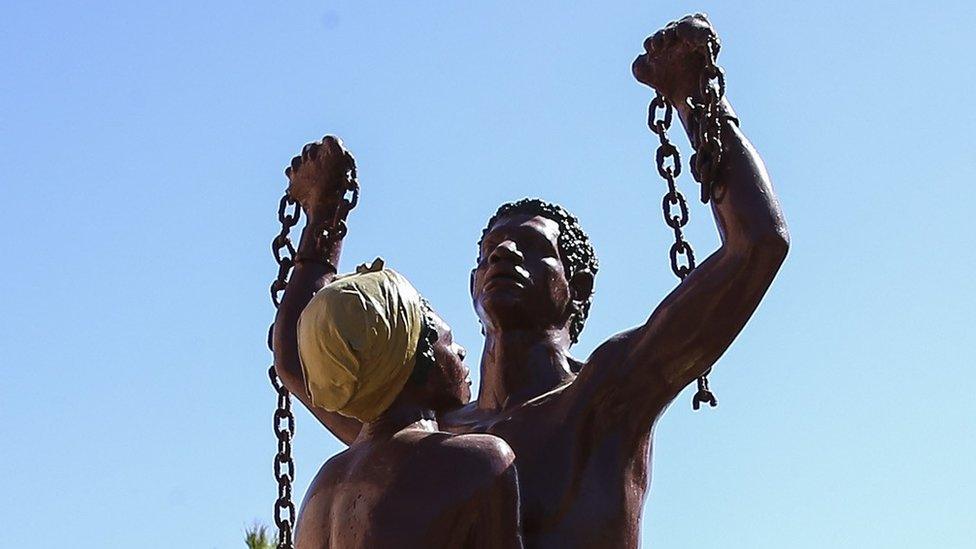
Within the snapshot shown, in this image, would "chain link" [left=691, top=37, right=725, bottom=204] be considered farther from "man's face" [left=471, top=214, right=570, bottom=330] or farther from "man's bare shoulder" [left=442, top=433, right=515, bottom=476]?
"man's bare shoulder" [left=442, top=433, right=515, bottom=476]

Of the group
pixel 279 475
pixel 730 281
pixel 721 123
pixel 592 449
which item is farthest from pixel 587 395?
pixel 279 475

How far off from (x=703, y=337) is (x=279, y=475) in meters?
1.56

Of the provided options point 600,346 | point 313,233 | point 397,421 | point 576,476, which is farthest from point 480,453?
point 313,233

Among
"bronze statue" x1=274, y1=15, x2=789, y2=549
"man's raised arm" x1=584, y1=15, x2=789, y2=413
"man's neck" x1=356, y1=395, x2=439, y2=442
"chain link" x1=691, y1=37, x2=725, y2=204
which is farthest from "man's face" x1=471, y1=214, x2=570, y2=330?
"man's neck" x1=356, y1=395, x2=439, y2=442

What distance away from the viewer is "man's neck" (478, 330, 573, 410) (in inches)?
201

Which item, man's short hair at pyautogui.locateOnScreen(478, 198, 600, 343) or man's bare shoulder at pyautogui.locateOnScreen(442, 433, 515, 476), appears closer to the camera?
man's bare shoulder at pyautogui.locateOnScreen(442, 433, 515, 476)

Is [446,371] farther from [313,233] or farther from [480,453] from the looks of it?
[313,233]

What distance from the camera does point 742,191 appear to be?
4680mm

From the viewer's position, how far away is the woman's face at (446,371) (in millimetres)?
4602

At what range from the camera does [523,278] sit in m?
5.13

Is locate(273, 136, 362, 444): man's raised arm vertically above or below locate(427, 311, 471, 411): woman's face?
above

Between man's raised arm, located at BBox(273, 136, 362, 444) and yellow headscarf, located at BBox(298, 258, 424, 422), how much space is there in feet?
3.70

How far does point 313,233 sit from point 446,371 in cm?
118

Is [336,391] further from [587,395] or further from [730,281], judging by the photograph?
[730,281]
